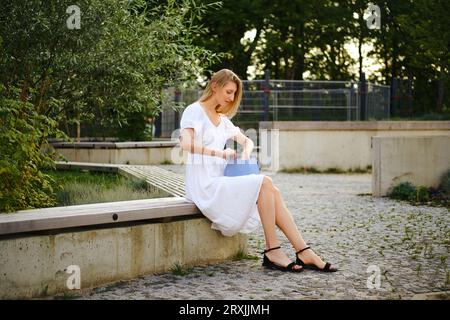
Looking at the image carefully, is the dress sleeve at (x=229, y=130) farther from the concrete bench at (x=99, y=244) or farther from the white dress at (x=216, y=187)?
the concrete bench at (x=99, y=244)

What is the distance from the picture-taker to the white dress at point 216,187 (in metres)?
5.40

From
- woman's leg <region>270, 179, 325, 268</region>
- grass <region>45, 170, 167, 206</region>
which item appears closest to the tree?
grass <region>45, 170, 167, 206</region>

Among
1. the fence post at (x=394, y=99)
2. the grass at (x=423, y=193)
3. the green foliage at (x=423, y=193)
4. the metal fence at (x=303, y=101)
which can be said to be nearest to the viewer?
the grass at (x=423, y=193)

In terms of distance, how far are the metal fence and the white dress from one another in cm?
1284

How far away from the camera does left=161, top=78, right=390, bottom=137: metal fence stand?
60.8ft

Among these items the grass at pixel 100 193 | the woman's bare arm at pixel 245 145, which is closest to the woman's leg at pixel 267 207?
the woman's bare arm at pixel 245 145

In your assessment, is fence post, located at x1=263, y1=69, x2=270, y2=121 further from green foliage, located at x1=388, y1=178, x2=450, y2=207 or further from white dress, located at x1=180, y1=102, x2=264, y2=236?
white dress, located at x1=180, y1=102, x2=264, y2=236

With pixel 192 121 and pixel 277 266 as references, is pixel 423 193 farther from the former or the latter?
pixel 192 121

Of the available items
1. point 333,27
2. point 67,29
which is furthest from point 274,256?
point 333,27

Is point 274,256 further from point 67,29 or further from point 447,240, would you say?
point 67,29

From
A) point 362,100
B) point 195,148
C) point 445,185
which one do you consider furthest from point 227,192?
point 362,100

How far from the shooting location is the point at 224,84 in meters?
5.72

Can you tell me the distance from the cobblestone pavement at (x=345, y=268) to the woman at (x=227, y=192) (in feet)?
0.54

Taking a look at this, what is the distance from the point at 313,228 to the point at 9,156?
3.67m
